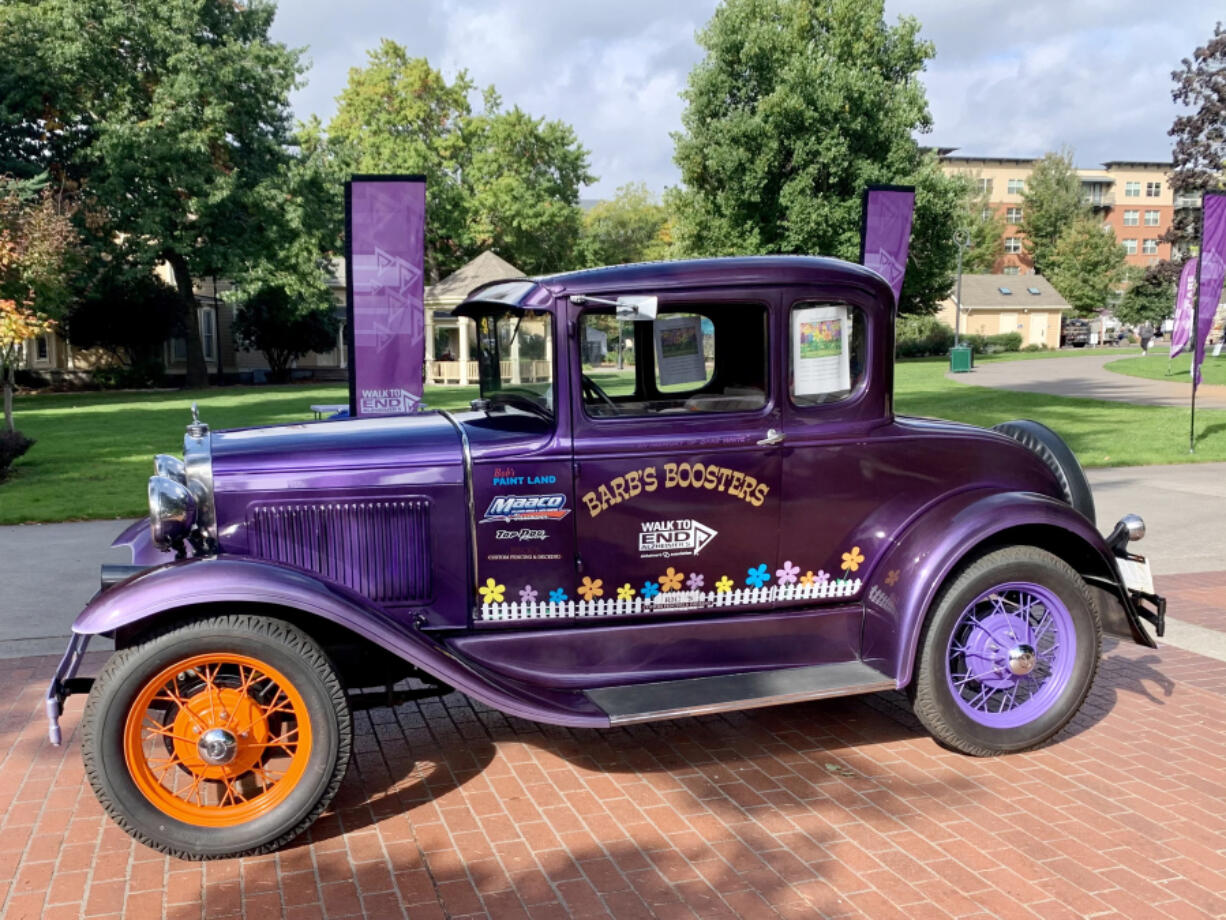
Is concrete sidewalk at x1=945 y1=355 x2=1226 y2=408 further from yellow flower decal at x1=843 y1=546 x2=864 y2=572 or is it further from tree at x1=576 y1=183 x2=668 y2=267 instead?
tree at x1=576 y1=183 x2=668 y2=267

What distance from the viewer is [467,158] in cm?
4478

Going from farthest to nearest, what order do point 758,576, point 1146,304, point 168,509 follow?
point 1146,304 → point 758,576 → point 168,509

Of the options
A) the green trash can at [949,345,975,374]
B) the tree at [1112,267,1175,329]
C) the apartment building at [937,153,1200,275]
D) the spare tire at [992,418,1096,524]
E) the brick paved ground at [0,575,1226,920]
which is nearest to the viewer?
the brick paved ground at [0,575,1226,920]

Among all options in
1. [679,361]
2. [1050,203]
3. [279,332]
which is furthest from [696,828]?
[1050,203]

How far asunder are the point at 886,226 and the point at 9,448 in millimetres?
11007

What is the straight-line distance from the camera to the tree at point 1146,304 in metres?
55.0

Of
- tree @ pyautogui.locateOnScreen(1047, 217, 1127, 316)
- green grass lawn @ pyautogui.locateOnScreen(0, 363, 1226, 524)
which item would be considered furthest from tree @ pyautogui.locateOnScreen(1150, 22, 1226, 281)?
green grass lawn @ pyautogui.locateOnScreen(0, 363, 1226, 524)

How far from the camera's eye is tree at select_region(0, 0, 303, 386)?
88.1 ft

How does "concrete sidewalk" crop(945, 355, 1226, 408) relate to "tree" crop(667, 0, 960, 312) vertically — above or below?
below

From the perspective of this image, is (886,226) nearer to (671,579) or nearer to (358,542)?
(671,579)

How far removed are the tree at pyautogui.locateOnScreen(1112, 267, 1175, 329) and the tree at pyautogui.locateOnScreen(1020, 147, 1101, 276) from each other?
1147 cm

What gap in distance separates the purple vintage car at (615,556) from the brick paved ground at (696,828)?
0.26 meters

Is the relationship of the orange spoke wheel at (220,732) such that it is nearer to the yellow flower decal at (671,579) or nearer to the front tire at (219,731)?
the front tire at (219,731)

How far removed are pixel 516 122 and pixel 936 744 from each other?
4315 cm
